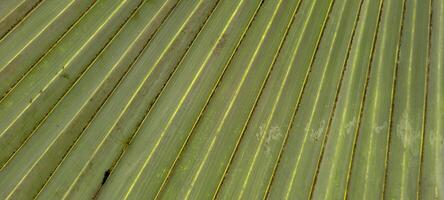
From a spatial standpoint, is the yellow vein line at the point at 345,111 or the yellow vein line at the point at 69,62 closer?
the yellow vein line at the point at 69,62

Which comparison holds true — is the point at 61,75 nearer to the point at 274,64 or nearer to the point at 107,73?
the point at 107,73

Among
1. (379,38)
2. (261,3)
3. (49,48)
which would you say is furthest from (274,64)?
(49,48)

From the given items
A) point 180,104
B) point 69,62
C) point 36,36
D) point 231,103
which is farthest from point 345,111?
point 36,36

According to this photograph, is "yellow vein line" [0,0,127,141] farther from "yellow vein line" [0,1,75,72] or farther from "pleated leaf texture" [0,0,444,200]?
"yellow vein line" [0,1,75,72]

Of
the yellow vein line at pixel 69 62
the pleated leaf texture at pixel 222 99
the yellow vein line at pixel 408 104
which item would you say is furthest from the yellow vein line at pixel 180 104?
the yellow vein line at pixel 408 104

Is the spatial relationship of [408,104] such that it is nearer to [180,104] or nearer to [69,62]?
[180,104]

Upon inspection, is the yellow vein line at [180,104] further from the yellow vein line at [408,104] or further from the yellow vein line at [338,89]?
the yellow vein line at [408,104]

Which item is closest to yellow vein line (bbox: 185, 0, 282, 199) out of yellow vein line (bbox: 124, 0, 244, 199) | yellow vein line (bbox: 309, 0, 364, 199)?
yellow vein line (bbox: 124, 0, 244, 199)

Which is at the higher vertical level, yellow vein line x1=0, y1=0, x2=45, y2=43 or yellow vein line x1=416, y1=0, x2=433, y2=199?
yellow vein line x1=416, y1=0, x2=433, y2=199
